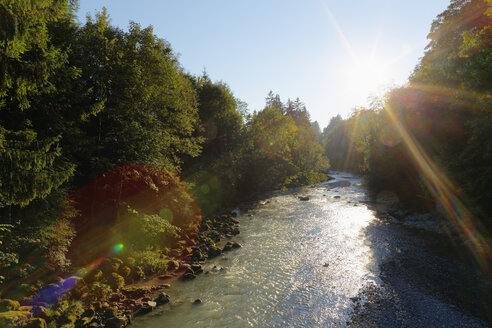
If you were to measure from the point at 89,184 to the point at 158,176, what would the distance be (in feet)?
14.7

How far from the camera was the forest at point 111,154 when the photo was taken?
7328 millimetres

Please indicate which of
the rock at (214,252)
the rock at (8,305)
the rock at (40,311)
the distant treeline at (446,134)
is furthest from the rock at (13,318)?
the distant treeline at (446,134)

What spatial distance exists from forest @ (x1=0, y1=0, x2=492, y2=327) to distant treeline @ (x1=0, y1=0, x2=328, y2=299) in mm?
57

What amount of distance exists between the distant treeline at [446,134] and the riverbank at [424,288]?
134 inches

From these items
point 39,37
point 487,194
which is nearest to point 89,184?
point 39,37

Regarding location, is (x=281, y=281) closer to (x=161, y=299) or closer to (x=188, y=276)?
(x=188, y=276)

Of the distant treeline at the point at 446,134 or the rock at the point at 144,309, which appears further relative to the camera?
the distant treeline at the point at 446,134

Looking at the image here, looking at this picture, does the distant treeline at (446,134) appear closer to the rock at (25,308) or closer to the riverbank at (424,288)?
the riverbank at (424,288)

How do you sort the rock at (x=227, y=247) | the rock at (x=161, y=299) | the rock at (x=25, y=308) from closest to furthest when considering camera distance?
the rock at (x=25, y=308), the rock at (x=161, y=299), the rock at (x=227, y=247)

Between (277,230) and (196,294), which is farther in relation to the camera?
(277,230)

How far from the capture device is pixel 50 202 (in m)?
9.79

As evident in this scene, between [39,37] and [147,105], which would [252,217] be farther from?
[39,37]

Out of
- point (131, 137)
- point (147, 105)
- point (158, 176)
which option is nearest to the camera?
point (131, 137)

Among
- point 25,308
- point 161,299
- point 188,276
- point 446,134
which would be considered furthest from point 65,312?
point 446,134
